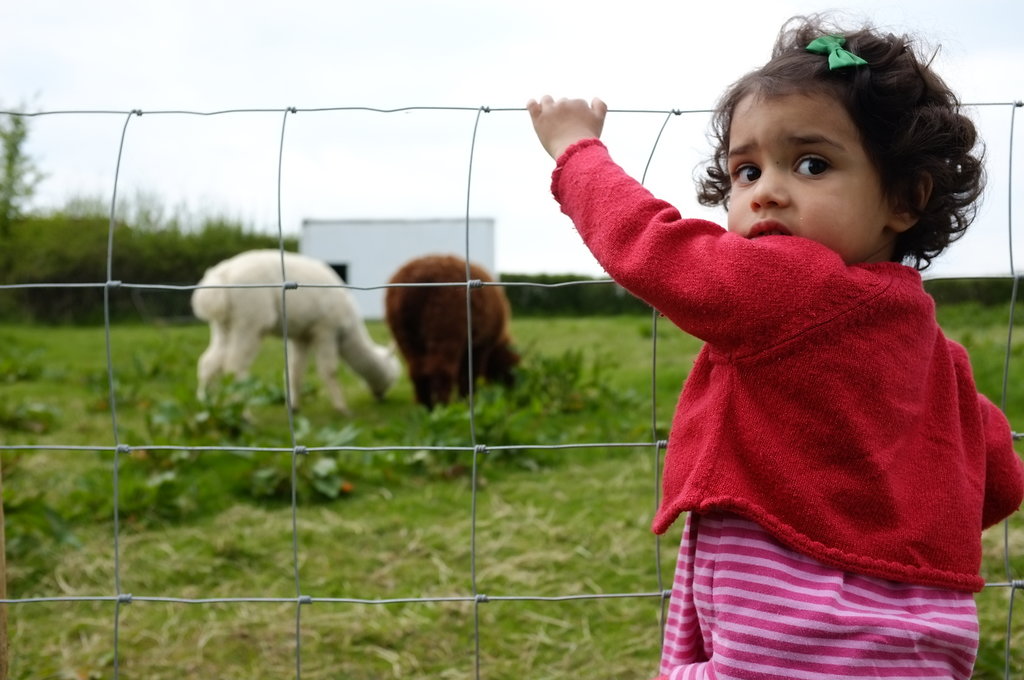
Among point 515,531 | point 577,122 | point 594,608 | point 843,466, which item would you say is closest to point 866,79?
point 577,122

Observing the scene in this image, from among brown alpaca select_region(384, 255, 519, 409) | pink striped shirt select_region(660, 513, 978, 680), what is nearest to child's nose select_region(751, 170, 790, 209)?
pink striped shirt select_region(660, 513, 978, 680)

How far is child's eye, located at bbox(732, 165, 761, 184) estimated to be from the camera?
1.48 metres

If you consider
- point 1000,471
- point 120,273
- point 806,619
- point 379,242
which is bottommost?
point 806,619

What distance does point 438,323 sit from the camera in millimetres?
7383

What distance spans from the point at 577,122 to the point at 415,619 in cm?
197

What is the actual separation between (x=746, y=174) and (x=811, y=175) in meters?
0.11

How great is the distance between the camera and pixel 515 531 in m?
4.01

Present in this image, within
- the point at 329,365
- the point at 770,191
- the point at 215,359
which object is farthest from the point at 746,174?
the point at 215,359

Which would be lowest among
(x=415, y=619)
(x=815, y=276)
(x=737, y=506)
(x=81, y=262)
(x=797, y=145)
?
(x=415, y=619)

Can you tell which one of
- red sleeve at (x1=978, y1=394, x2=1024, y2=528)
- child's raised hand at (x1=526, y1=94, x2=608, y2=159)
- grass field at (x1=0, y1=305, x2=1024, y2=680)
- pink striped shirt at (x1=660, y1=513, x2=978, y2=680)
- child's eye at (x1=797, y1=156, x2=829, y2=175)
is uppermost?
child's raised hand at (x1=526, y1=94, x2=608, y2=159)

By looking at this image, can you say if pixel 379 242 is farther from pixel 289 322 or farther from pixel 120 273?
pixel 289 322

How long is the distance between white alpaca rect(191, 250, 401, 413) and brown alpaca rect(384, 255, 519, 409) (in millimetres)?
728

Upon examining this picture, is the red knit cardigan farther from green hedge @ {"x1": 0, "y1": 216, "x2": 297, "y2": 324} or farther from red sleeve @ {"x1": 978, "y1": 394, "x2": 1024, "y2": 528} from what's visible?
green hedge @ {"x1": 0, "y1": 216, "x2": 297, "y2": 324}

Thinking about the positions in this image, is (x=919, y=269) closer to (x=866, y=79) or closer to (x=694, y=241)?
(x=866, y=79)
